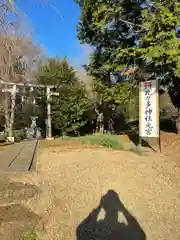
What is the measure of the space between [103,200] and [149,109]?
521 cm

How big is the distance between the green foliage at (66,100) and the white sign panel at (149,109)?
692 centimetres

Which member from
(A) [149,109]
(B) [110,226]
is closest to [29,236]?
(B) [110,226]

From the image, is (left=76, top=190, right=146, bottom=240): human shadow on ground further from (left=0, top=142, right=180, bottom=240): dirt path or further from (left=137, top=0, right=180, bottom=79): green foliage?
(left=137, top=0, right=180, bottom=79): green foliage

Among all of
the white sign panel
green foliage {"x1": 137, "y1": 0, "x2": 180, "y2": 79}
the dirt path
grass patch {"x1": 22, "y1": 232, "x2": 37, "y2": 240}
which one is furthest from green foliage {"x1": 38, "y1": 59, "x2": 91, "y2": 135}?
grass patch {"x1": 22, "y1": 232, "x2": 37, "y2": 240}

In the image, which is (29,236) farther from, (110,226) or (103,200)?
(103,200)

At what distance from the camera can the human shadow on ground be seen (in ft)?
11.8

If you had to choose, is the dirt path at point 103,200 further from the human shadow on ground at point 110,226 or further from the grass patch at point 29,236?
the grass patch at point 29,236

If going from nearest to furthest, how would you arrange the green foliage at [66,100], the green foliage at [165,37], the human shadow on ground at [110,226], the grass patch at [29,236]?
the grass patch at [29,236]
the human shadow on ground at [110,226]
the green foliage at [165,37]
the green foliage at [66,100]

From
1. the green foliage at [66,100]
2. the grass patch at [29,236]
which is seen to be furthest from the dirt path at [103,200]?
the green foliage at [66,100]

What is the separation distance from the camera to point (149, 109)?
370 inches

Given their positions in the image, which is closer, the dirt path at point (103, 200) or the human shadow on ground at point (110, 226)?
the human shadow on ground at point (110, 226)

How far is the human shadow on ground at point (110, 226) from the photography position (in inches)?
142

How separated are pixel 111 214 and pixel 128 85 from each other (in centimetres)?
691

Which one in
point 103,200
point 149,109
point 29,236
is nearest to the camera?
point 29,236
